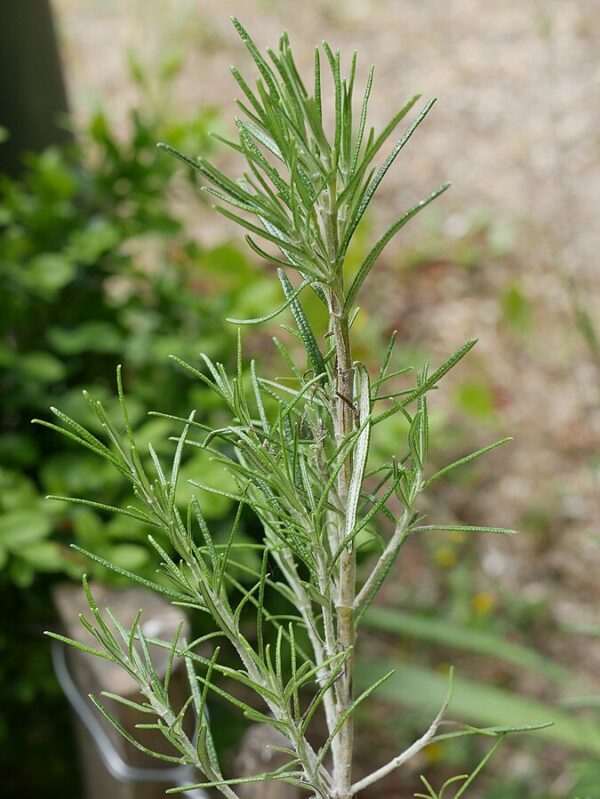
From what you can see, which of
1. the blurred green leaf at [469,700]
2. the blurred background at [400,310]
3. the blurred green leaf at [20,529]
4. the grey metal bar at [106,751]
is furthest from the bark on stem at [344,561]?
the blurred green leaf at [469,700]

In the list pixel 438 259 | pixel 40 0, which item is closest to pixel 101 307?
pixel 40 0

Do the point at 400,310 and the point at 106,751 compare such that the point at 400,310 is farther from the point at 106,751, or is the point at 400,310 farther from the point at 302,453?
the point at 302,453

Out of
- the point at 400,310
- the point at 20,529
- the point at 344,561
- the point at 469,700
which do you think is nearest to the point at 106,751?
the point at 20,529

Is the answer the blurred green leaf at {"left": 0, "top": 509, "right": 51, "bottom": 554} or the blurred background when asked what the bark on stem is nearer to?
the blurred background

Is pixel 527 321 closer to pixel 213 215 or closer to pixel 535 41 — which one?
pixel 213 215

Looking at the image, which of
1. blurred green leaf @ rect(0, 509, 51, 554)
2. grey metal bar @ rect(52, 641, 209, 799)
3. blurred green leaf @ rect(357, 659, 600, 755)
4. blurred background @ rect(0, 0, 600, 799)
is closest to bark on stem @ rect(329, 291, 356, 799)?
blurred background @ rect(0, 0, 600, 799)

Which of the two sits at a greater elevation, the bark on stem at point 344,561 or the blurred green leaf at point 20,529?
the bark on stem at point 344,561

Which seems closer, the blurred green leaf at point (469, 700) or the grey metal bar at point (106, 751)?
the grey metal bar at point (106, 751)

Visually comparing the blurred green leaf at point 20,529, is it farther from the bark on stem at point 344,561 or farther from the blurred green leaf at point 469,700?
the bark on stem at point 344,561
